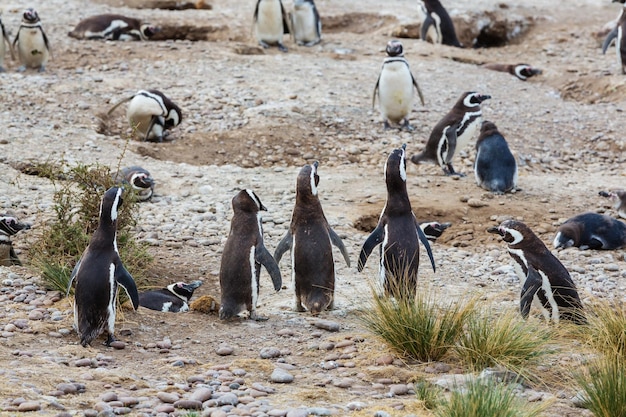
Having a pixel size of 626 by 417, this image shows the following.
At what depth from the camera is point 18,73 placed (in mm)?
12258

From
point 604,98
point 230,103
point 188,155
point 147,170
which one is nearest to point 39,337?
point 147,170

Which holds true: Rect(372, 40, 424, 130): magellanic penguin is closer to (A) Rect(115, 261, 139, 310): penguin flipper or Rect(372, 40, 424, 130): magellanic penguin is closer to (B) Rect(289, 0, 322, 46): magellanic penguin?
(B) Rect(289, 0, 322, 46): magellanic penguin

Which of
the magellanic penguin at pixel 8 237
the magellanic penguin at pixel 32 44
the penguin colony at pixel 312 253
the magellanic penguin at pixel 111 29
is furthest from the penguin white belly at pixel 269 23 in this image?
the magellanic penguin at pixel 8 237

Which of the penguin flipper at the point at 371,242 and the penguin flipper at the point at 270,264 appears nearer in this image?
the penguin flipper at the point at 270,264

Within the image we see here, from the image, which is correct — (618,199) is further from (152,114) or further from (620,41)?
(620,41)

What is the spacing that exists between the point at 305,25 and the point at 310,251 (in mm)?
8605

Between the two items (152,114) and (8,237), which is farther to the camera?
(152,114)

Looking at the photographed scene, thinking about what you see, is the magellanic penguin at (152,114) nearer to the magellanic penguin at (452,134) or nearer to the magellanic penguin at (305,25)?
the magellanic penguin at (452,134)

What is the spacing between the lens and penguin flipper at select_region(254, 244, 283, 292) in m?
6.02

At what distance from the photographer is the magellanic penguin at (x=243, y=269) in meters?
6.00

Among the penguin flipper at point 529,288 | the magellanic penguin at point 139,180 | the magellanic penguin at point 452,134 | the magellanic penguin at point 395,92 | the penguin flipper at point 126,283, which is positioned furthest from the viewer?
the magellanic penguin at point 395,92

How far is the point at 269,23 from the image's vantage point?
13867 millimetres

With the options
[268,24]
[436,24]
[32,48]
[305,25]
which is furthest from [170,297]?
[436,24]

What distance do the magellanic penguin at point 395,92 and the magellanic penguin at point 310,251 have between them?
474 centimetres
